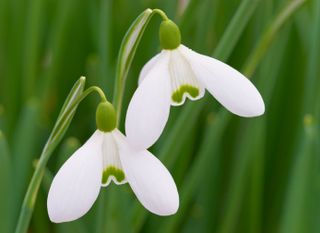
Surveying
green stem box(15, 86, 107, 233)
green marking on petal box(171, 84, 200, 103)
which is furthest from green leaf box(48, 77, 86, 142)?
green marking on petal box(171, 84, 200, 103)

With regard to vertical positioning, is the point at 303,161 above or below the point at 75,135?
above

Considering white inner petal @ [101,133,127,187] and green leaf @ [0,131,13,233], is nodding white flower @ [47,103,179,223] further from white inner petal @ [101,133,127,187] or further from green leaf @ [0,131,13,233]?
green leaf @ [0,131,13,233]

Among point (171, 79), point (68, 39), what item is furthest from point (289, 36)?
point (171, 79)

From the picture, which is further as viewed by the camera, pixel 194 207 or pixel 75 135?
pixel 75 135

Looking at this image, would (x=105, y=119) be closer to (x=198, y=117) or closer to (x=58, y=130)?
(x=58, y=130)

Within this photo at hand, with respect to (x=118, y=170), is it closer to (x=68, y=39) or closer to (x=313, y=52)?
(x=313, y=52)
